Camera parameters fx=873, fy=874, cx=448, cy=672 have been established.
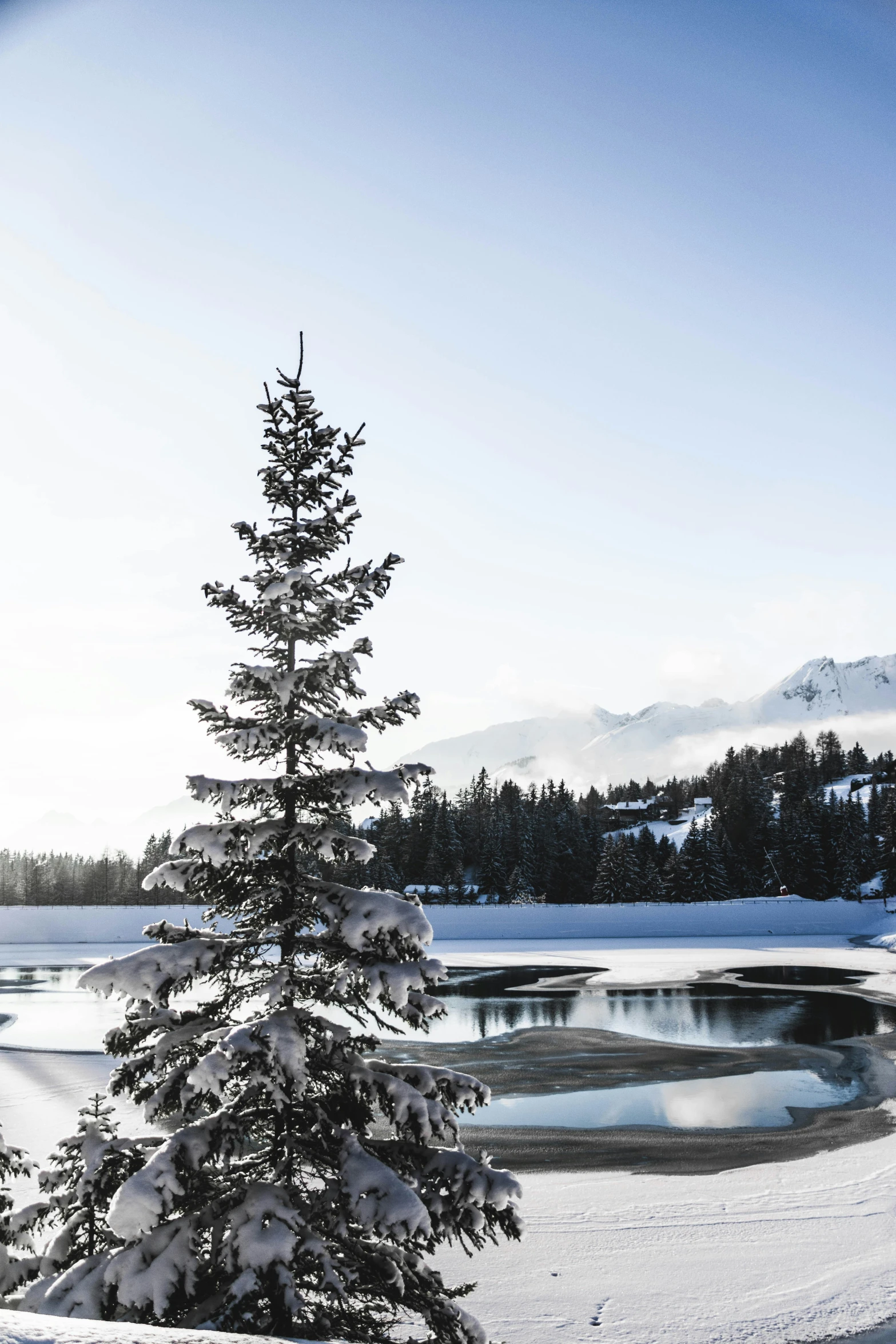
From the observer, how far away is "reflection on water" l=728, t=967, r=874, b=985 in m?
41.9

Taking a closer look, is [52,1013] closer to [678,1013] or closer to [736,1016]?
[678,1013]

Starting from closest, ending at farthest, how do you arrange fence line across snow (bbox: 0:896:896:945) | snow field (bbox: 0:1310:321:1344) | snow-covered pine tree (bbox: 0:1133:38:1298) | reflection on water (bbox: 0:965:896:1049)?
1. snow field (bbox: 0:1310:321:1344)
2. snow-covered pine tree (bbox: 0:1133:38:1298)
3. reflection on water (bbox: 0:965:896:1049)
4. fence line across snow (bbox: 0:896:896:945)

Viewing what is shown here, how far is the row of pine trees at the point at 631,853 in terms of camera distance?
87.7 metres

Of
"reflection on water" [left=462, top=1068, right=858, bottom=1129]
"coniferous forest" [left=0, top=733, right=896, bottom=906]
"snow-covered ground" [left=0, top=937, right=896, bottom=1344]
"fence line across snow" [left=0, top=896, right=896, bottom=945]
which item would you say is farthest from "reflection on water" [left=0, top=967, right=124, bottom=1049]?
"coniferous forest" [left=0, top=733, right=896, bottom=906]

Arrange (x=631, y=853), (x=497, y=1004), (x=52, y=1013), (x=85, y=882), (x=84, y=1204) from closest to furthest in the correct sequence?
(x=84, y=1204), (x=52, y=1013), (x=497, y=1004), (x=631, y=853), (x=85, y=882)

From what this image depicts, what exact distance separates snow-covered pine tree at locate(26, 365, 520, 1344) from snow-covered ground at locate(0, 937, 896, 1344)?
447 centimetres

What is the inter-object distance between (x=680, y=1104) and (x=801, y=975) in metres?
29.9

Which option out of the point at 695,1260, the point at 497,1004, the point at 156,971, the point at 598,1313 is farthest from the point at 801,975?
the point at 156,971

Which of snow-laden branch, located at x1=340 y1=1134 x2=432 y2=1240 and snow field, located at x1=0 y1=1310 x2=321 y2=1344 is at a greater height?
snow field, located at x1=0 y1=1310 x2=321 y2=1344

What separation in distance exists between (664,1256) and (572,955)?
45.2m

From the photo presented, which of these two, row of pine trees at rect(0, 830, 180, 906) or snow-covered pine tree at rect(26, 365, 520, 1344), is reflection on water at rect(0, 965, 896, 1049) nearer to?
snow-covered pine tree at rect(26, 365, 520, 1344)

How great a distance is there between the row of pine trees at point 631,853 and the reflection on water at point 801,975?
34.7 metres

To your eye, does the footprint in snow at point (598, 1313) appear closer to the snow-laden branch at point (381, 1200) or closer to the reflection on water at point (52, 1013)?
the snow-laden branch at point (381, 1200)

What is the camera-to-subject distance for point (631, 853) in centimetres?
9081
